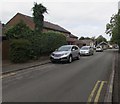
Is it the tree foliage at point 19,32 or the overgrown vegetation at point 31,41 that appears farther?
the tree foliage at point 19,32

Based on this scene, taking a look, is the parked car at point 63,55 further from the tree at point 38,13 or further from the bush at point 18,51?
the tree at point 38,13

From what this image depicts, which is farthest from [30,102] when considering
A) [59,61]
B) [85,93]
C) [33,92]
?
[59,61]

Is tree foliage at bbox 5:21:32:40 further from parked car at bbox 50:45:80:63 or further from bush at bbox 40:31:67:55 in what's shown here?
parked car at bbox 50:45:80:63

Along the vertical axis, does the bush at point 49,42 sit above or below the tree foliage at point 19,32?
below

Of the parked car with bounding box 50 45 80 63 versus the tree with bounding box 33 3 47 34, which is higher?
the tree with bounding box 33 3 47 34

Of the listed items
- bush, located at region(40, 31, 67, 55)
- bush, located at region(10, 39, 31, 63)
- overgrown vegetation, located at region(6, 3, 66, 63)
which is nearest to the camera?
bush, located at region(10, 39, 31, 63)

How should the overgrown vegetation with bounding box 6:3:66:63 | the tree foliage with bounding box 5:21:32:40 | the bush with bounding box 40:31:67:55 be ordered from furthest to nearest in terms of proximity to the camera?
the bush with bounding box 40:31:67:55 < the tree foliage with bounding box 5:21:32:40 < the overgrown vegetation with bounding box 6:3:66:63

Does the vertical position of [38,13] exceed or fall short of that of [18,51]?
it exceeds it

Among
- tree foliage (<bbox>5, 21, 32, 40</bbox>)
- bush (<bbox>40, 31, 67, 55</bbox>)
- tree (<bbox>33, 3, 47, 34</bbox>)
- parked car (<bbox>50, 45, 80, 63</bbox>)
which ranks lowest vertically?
parked car (<bbox>50, 45, 80, 63</bbox>)

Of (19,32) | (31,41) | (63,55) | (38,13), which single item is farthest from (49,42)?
(38,13)

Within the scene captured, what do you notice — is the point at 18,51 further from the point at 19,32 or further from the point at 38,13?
the point at 38,13

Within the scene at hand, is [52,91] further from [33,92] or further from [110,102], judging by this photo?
[110,102]

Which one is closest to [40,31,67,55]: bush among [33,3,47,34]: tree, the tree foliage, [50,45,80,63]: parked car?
the tree foliage

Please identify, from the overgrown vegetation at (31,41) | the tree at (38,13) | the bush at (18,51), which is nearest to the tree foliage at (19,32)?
the overgrown vegetation at (31,41)
